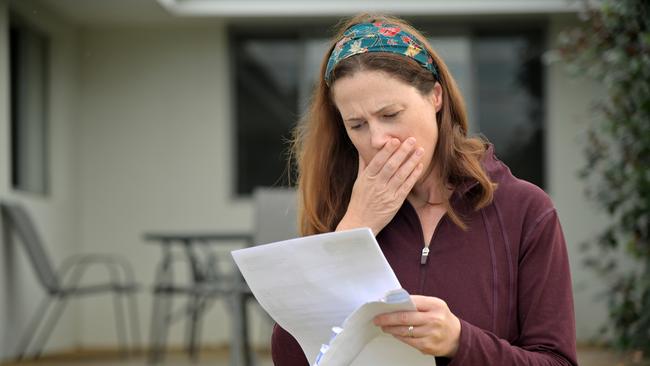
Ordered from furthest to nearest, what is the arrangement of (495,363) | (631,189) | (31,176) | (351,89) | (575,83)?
(575,83) < (31,176) < (631,189) < (351,89) < (495,363)

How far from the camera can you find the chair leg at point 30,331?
6895mm

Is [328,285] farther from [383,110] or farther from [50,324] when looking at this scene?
[50,324]

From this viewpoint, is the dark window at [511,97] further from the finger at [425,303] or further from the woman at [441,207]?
the finger at [425,303]

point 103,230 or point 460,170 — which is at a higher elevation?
point 460,170

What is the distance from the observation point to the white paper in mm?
1429

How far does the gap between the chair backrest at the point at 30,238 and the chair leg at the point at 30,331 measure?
34cm

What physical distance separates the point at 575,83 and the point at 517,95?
43 cm

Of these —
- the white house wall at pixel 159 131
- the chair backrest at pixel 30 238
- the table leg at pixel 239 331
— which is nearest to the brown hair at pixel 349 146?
the table leg at pixel 239 331

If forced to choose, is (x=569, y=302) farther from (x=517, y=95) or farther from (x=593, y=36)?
(x=517, y=95)

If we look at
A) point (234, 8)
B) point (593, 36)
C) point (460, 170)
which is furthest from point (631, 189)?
point (234, 8)

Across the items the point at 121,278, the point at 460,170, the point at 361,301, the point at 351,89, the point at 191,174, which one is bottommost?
the point at 121,278

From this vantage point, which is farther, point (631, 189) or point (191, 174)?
point (191, 174)

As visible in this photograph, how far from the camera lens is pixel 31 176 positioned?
7551mm

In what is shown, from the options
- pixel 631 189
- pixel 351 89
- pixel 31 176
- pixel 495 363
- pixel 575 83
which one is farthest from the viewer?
pixel 575 83
